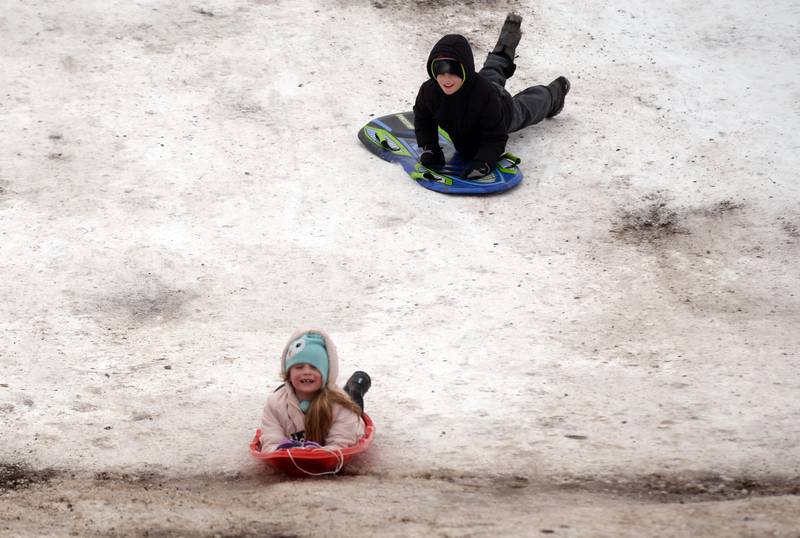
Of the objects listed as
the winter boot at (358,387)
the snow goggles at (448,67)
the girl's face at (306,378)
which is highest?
the snow goggles at (448,67)

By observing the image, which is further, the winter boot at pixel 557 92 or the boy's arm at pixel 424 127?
the winter boot at pixel 557 92

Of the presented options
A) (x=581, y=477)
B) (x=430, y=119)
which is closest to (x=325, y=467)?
(x=581, y=477)

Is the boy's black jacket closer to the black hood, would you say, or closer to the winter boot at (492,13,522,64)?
the black hood

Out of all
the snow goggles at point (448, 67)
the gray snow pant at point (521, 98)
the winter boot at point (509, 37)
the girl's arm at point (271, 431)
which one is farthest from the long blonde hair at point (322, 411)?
the winter boot at point (509, 37)

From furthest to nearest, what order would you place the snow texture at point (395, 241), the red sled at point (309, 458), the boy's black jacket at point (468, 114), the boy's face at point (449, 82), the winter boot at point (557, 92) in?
the winter boot at point (557, 92), the boy's black jacket at point (468, 114), the boy's face at point (449, 82), the snow texture at point (395, 241), the red sled at point (309, 458)

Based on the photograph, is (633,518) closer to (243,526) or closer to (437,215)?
(243,526)

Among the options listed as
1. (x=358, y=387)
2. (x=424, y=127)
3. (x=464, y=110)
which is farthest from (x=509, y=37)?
(x=358, y=387)

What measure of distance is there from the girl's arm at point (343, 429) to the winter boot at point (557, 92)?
496cm

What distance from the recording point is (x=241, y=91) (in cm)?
909

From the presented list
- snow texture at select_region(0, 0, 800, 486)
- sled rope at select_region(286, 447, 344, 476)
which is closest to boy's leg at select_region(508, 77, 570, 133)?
snow texture at select_region(0, 0, 800, 486)

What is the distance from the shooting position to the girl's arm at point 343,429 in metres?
4.59

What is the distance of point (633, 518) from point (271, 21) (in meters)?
7.48

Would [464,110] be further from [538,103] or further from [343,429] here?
[343,429]

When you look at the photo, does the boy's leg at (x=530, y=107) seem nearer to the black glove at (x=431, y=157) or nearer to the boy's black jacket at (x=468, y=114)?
the boy's black jacket at (x=468, y=114)
